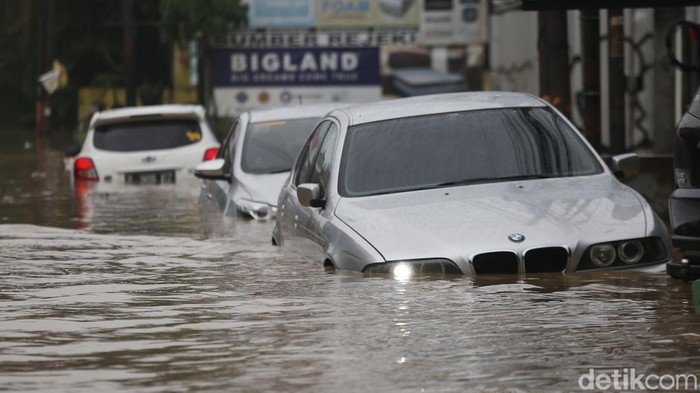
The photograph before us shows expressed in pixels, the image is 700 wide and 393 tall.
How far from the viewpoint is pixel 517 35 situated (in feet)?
148

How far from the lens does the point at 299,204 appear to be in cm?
1166

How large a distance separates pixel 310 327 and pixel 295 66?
44693 millimetres

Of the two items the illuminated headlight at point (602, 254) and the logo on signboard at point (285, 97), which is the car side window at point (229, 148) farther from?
the logo on signboard at point (285, 97)

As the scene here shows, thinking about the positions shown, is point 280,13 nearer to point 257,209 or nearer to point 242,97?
point 242,97

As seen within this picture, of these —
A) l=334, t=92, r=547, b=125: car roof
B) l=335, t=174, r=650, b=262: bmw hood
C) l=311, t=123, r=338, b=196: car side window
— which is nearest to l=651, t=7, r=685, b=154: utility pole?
l=334, t=92, r=547, b=125: car roof

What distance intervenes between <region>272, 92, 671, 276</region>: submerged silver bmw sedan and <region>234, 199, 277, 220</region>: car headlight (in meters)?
2.91

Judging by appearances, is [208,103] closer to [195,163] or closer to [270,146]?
[195,163]

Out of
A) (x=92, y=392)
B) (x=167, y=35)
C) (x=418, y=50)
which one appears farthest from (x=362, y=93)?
(x=92, y=392)

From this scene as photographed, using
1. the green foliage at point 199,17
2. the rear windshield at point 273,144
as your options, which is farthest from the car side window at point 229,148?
the green foliage at point 199,17

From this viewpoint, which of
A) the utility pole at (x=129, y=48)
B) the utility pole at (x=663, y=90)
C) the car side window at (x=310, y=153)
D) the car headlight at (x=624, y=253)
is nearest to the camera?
the car headlight at (x=624, y=253)

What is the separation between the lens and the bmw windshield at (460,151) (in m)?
10.9

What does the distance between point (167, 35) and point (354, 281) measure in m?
42.5

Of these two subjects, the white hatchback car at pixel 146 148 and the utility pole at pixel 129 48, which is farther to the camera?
the utility pole at pixel 129 48

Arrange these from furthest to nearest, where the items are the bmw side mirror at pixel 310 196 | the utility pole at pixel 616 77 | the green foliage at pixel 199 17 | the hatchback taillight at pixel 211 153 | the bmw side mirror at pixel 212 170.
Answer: the green foliage at pixel 199 17 → the hatchback taillight at pixel 211 153 → the utility pole at pixel 616 77 → the bmw side mirror at pixel 212 170 → the bmw side mirror at pixel 310 196
